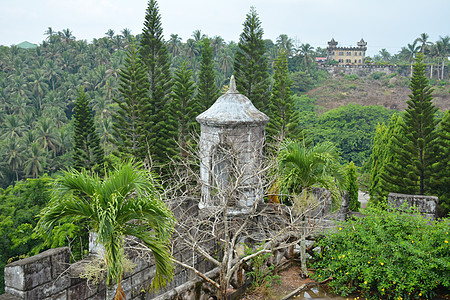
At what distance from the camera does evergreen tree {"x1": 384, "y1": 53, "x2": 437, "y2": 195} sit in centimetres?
1589

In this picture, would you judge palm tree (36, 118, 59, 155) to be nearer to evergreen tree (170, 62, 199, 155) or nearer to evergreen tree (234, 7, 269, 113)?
evergreen tree (170, 62, 199, 155)

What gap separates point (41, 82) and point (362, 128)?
30151 millimetres

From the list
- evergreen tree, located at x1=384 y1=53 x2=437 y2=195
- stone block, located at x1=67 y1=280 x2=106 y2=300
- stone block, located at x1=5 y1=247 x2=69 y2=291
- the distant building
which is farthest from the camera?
the distant building

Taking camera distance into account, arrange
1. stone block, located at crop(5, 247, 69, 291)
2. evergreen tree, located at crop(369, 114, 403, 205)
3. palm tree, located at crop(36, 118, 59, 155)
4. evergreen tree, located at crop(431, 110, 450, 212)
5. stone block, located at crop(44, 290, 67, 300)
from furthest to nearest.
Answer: palm tree, located at crop(36, 118, 59, 155) → evergreen tree, located at crop(369, 114, 403, 205) → evergreen tree, located at crop(431, 110, 450, 212) → stone block, located at crop(44, 290, 67, 300) → stone block, located at crop(5, 247, 69, 291)

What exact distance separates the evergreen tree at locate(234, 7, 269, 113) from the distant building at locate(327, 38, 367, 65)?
50822 millimetres

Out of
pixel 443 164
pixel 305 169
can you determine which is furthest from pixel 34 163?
pixel 305 169

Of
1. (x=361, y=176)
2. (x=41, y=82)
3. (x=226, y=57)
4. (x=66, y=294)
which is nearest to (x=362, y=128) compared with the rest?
(x=361, y=176)

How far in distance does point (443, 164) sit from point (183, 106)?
33.9ft

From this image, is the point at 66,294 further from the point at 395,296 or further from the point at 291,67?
the point at 291,67

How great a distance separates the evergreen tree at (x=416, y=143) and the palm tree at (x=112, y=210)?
1431cm

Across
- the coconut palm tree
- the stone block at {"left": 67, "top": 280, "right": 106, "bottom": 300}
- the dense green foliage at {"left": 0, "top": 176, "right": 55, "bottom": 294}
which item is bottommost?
the dense green foliage at {"left": 0, "top": 176, "right": 55, "bottom": 294}

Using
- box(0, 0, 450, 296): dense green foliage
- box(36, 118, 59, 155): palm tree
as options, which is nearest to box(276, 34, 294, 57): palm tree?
box(0, 0, 450, 296): dense green foliage

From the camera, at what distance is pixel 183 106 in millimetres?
18062

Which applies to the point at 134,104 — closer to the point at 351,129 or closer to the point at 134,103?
the point at 134,103
